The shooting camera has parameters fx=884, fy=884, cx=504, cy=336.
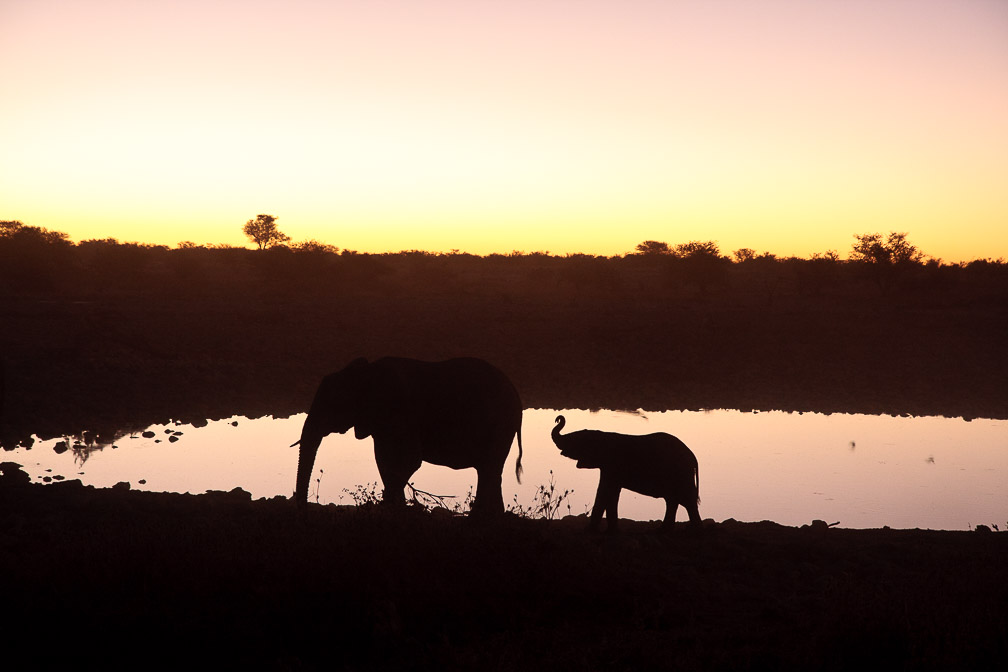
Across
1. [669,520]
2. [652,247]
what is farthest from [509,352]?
[652,247]

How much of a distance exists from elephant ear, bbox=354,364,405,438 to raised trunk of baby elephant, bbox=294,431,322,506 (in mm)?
535

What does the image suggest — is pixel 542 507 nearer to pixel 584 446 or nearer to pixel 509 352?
pixel 584 446

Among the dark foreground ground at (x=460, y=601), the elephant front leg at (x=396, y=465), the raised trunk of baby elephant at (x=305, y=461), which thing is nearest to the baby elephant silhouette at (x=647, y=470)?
the dark foreground ground at (x=460, y=601)

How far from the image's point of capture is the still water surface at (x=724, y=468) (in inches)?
523

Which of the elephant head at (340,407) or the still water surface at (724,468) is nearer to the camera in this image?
the elephant head at (340,407)

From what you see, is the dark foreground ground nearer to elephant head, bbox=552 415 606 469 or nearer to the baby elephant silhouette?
the baby elephant silhouette

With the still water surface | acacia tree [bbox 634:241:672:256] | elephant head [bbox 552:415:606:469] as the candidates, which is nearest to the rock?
the still water surface

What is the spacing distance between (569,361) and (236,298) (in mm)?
17291

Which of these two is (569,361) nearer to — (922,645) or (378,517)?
(378,517)

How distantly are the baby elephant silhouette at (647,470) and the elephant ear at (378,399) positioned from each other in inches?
96.3

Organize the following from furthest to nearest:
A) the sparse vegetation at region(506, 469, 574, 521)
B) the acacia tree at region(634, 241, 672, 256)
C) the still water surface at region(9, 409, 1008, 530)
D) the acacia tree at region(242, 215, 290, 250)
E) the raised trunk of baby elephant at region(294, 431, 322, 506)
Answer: the acacia tree at region(634, 241, 672, 256)
the acacia tree at region(242, 215, 290, 250)
the still water surface at region(9, 409, 1008, 530)
the raised trunk of baby elephant at region(294, 431, 322, 506)
the sparse vegetation at region(506, 469, 574, 521)

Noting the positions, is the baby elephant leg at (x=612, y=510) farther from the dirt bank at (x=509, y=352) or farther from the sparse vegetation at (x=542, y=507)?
the dirt bank at (x=509, y=352)

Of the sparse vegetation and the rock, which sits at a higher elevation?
the sparse vegetation

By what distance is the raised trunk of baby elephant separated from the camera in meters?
9.60
